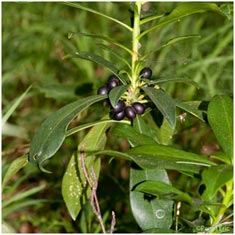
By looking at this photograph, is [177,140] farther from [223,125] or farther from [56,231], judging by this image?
[223,125]

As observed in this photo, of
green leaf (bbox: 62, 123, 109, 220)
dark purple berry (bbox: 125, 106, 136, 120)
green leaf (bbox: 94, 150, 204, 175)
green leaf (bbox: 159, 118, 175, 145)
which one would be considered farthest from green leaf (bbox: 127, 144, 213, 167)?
green leaf (bbox: 159, 118, 175, 145)

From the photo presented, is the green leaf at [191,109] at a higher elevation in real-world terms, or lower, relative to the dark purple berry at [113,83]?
lower

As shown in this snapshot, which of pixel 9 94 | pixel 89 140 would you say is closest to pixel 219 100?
pixel 89 140

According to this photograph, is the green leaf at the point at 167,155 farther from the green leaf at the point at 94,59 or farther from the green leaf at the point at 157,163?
the green leaf at the point at 94,59

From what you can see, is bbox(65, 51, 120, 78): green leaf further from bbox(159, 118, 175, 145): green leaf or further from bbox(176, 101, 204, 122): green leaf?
bbox(159, 118, 175, 145): green leaf

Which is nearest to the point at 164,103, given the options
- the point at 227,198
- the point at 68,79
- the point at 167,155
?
the point at 167,155

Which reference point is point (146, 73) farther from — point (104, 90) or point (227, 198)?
point (227, 198)

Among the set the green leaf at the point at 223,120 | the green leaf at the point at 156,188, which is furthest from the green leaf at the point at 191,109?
the green leaf at the point at 156,188
